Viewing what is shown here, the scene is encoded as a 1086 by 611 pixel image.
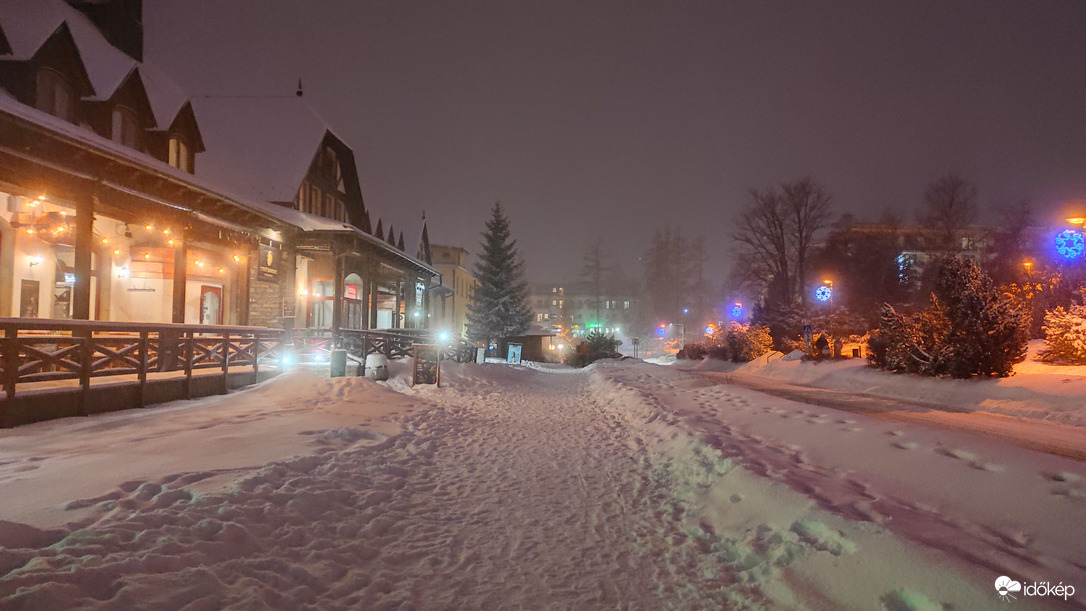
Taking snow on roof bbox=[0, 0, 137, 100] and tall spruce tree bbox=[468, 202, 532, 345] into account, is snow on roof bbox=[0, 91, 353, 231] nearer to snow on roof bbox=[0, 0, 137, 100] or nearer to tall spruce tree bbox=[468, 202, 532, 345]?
snow on roof bbox=[0, 0, 137, 100]

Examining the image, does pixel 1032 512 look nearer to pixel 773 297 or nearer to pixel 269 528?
pixel 269 528

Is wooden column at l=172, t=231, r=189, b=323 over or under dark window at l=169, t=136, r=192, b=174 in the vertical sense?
under

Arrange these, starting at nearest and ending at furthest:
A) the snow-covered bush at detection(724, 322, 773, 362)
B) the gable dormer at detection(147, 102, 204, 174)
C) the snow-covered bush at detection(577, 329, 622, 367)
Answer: the gable dormer at detection(147, 102, 204, 174), the snow-covered bush at detection(724, 322, 773, 362), the snow-covered bush at detection(577, 329, 622, 367)

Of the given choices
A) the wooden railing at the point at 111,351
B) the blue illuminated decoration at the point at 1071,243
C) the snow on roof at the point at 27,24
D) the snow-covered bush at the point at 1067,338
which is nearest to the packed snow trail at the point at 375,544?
the wooden railing at the point at 111,351

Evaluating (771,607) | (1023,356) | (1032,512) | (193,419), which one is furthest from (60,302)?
(1023,356)

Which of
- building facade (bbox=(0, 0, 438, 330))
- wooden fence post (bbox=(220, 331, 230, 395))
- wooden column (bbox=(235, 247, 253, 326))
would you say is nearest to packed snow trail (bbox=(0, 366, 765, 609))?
wooden fence post (bbox=(220, 331, 230, 395))

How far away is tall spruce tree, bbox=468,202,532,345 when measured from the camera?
140 feet

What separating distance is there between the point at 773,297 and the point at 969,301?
2749 cm

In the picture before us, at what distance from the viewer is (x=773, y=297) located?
39750 mm

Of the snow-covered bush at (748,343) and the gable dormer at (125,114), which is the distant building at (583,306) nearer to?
the snow-covered bush at (748,343)

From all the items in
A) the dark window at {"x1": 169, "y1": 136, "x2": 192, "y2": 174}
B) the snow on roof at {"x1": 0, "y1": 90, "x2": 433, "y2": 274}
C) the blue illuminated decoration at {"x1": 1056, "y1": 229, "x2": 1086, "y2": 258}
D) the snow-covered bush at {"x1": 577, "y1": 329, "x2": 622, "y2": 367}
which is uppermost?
the dark window at {"x1": 169, "y1": 136, "x2": 192, "y2": 174}

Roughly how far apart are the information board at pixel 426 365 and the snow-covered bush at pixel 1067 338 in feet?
57.3

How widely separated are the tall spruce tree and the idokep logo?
130 ft

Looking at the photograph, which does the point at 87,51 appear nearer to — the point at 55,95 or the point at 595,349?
the point at 55,95
